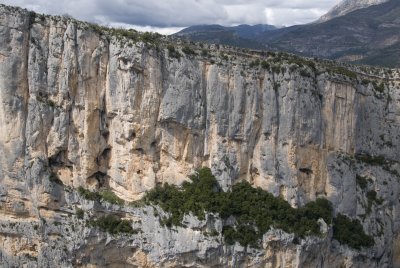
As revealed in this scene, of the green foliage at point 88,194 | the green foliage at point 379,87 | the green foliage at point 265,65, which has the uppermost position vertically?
the green foliage at point 265,65

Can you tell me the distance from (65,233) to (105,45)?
37.9 feet

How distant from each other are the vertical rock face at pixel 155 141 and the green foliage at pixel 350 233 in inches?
24.3

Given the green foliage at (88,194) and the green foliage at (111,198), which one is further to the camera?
the green foliage at (111,198)

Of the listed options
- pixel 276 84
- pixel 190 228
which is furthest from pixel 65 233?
pixel 276 84

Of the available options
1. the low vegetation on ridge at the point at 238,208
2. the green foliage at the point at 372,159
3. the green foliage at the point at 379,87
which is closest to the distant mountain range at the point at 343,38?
the green foliage at the point at 379,87

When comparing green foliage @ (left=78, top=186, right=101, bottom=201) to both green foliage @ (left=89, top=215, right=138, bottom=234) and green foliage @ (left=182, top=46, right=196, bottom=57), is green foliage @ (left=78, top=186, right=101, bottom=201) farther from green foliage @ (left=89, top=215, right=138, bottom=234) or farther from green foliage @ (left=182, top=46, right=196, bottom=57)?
green foliage @ (left=182, top=46, right=196, bottom=57)

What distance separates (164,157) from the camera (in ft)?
108

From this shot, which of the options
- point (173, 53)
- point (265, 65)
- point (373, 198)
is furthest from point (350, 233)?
point (173, 53)

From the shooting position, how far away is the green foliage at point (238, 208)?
103 feet

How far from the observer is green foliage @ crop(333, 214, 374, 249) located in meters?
34.9

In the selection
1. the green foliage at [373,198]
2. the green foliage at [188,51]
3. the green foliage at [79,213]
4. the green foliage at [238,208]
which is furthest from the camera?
the green foliage at [373,198]

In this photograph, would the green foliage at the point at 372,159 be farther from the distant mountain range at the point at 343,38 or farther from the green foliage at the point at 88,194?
the distant mountain range at the point at 343,38

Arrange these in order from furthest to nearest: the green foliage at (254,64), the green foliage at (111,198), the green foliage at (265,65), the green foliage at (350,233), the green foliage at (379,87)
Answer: the green foliage at (379,87)
the green foliage at (350,233)
the green foliage at (265,65)
the green foliage at (254,64)
the green foliage at (111,198)

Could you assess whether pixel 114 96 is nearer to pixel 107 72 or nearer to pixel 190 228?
pixel 107 72
